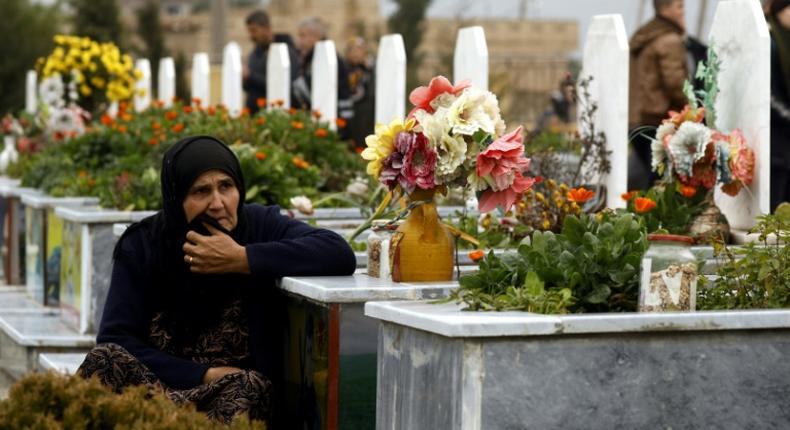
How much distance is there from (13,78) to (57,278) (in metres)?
27.2

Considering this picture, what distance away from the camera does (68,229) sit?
8.41 meters

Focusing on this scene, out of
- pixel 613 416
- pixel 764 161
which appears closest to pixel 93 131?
pixel 764 161

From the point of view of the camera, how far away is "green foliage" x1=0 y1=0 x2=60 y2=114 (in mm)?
34344

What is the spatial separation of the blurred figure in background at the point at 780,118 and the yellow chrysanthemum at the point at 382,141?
339 cm

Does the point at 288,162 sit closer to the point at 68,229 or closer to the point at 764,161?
the point at 68,229

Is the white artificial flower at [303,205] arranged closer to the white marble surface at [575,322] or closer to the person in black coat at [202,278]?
the person in black coat at [202,278]

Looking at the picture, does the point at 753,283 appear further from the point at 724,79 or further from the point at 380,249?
the point at 724,79

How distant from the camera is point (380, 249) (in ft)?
17.0

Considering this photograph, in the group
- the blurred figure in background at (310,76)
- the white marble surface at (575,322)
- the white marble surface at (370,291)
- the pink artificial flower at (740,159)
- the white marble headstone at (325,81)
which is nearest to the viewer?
the white marble surface at (575,322)

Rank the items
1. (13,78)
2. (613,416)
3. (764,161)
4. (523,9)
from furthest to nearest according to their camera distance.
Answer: (523,9)
(13,78)
(764,161)
(613,416)

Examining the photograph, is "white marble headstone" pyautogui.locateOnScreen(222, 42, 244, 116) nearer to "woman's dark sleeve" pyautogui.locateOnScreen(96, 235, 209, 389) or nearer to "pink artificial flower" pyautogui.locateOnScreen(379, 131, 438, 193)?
"woman's dark sleeve" pyautogui.locateOnScreen(96, 235, 209, 389)

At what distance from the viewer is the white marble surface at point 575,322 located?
3842mm

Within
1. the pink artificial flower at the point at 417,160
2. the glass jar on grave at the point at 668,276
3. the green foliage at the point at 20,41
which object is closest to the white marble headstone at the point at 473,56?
the pink artificial flower at the point at 417,160

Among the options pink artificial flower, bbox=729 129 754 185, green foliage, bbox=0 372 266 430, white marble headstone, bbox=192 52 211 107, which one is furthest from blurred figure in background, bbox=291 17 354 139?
green foliage, bbox=0 372 266 430
